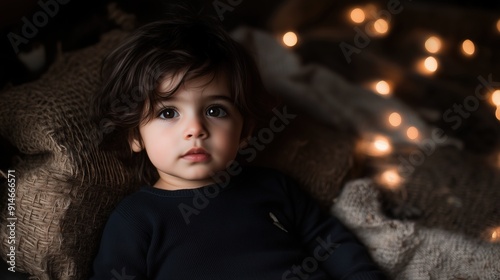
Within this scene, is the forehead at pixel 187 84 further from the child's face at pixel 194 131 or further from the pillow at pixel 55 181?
the pillow at pixel 55 181

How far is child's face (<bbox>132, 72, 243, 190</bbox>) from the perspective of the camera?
3.63 ft

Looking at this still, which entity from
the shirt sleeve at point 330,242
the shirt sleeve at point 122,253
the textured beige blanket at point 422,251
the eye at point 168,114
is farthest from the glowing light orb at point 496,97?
the shirt sleeve at point 122,253

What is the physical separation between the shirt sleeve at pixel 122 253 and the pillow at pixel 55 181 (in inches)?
2.1

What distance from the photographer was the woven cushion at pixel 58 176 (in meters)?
1.10

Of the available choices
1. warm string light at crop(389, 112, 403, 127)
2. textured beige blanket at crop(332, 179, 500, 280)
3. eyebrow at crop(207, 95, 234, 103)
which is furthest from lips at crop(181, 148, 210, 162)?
warm string light at crop(389, 112, 403, 127)

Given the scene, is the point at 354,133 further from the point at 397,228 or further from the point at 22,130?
the point at 22,130

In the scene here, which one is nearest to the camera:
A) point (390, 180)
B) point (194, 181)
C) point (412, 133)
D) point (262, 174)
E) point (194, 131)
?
point (194, 131)

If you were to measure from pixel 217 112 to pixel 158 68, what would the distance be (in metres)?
0.15

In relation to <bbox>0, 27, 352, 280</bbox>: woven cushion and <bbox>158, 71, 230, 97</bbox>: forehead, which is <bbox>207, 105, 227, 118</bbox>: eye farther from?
<bbox>0, 27, 352, 280</bbox>: woven cushion

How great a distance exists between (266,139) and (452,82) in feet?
3.44

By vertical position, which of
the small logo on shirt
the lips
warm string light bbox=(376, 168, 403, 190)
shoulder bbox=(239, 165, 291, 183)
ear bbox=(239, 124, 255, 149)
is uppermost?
ear bbox=(239, 124, 255, 149)

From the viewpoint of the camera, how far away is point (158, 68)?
3.69 ft

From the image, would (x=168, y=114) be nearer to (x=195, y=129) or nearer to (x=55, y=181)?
(x=195, y=129)

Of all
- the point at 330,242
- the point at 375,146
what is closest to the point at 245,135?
the point at 330,242
